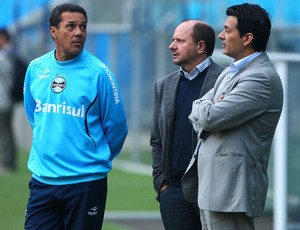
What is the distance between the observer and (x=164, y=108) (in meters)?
7.16

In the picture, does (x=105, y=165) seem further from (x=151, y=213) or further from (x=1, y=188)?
(x=1, y=188)

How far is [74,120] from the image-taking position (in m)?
6.86

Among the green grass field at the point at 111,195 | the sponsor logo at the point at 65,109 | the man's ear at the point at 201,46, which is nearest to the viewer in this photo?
the sponsor logo at the point at 65,109

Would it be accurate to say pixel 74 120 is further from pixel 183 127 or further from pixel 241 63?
pixel 241 63

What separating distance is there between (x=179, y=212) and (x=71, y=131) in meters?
0.93

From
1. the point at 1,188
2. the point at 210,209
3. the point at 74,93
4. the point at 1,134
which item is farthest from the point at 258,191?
the point at 1,134

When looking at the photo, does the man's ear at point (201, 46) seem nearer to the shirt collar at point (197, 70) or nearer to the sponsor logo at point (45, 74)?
the shirt collar at point (197, 70)

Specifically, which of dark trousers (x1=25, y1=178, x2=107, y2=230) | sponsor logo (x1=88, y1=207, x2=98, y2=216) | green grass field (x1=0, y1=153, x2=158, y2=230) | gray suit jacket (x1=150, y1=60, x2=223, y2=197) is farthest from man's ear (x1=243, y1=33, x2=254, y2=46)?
green grass field (x1=0, y1=153, x2=158, y2=230)

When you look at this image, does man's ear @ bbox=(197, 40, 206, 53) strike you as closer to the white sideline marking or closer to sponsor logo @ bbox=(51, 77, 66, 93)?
sponsor logo @ bbox=(51, 77, 66, 93)

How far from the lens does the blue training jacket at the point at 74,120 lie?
6875mm

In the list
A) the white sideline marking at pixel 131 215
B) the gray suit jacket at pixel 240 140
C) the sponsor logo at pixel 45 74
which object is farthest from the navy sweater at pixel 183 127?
the white sideline marking at pixel 131 215

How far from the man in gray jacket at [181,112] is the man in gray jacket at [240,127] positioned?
58cm

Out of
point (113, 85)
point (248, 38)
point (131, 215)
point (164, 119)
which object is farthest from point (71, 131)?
point (131, 215)

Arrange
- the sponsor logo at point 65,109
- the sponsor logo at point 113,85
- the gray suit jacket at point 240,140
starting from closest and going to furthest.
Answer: the gray suit jacket at point 240,140
the sponsor logo at point 65,109
the sponsor logo at point 113,85
